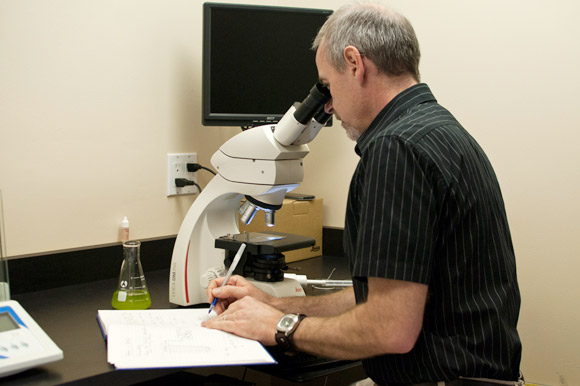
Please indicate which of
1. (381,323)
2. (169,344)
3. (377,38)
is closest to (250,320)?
(169,344)

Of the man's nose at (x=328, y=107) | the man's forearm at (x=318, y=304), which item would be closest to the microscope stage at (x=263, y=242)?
the man's forearm at (x=318, y=304)

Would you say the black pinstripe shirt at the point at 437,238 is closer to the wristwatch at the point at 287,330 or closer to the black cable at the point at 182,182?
the wristwatch at the point at 287,330

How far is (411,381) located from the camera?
1193 millimetres

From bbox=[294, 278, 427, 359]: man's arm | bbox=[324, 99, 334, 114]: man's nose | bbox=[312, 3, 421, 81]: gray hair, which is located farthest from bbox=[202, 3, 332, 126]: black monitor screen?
bbox=[294, 278, 427, 359]: man's arm

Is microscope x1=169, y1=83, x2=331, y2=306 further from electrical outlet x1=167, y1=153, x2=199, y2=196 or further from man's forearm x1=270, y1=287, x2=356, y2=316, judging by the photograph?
electrical outlet x1=167, y1=153, x2=199, y2=196

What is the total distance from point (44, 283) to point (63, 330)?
357 mm

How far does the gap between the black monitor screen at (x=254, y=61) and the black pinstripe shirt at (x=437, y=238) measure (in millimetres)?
837

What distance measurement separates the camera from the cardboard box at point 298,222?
6.91ft

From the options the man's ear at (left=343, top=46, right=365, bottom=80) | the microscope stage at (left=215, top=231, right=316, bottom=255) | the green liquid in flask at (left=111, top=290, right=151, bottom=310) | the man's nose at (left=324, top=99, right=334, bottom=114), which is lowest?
the green liquid in flask at (left=111, top=290, right=151, bottom=310)

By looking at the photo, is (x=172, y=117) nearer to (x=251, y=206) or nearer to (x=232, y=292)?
(x=251, y=206)

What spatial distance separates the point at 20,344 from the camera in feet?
Result: 3.74

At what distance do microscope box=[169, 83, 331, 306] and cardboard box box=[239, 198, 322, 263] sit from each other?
0.37 m

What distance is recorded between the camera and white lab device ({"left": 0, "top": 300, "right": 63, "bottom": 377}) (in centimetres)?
108

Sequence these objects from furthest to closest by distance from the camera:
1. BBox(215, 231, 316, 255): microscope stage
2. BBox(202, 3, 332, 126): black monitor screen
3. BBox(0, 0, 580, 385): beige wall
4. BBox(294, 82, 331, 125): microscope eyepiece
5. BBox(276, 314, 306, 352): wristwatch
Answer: BBox(202, 3, 332, 126): black monitor screen, BBox(0, 0, 580, 385): beige wall, BBox(215, 231, 316, 255): microscope stage, BBox(294, 82, 331, 125): microscope eyepiece, BBox(276, 314, 306, 352): wristwatch
